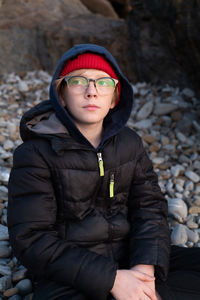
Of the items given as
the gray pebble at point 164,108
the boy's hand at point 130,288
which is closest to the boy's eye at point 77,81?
the boy's hand at point 130,288

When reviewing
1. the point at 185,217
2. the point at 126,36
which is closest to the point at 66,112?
the point at 185,217

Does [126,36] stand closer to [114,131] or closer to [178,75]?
[178,75]

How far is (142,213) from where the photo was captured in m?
1.88

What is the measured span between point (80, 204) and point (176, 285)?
67 cm

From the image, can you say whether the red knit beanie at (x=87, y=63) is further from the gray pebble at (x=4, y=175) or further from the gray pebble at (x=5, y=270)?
the gray pebble at (x=4, y=175)

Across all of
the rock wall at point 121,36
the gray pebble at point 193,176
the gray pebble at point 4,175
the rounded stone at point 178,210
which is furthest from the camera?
the rock wall at point 121,36

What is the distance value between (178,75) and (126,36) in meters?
1.30

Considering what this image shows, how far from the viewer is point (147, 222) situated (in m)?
1.84

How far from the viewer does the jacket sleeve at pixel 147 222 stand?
5.59 feet

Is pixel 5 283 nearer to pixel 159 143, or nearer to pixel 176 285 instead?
pixel 176 285

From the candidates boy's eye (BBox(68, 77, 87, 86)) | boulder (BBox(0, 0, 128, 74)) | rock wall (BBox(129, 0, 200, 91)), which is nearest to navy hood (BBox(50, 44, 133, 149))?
boy's eye (BBox(68, 77, 87, 86))

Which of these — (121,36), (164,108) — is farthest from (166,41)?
(121,36)

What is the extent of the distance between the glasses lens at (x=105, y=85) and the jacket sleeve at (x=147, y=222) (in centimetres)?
42

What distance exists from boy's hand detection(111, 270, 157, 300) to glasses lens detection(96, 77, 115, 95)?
3.17 feet
